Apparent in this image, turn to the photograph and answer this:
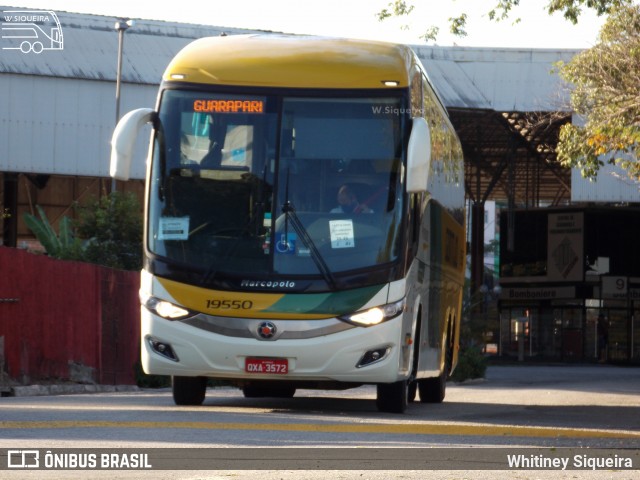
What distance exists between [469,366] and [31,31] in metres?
→ 20.1

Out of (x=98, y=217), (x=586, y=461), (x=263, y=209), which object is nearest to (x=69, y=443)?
(x=586, y=461)

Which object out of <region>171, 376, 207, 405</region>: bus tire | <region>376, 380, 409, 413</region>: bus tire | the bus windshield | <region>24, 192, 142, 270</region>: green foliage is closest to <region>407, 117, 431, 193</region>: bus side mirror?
the bus windshield

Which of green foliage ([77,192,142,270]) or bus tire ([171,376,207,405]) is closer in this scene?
bus tire ([171,376,207,405])

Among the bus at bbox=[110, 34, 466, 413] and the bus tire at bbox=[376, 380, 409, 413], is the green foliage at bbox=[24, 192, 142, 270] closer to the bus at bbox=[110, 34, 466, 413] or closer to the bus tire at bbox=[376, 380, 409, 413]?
the bus tire at bbox=[376, 380, 409, 413]

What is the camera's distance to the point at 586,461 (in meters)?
10.3

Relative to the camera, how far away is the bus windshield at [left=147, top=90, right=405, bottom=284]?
14.8 meters

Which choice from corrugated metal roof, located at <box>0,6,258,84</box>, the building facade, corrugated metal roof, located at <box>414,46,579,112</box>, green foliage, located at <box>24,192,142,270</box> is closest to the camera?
green foliage, located at <box>24,192,142,270</box>

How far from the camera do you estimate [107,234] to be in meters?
35.8

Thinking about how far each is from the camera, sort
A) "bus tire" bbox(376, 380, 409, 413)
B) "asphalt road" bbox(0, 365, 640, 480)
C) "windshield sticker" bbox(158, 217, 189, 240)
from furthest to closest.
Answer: "bus tire" bbox(376, 380, 409, 413)
"windshield sticker" bbox(158, 217, 189, 240)
"asphalt road" bbox(0, 365, 640, 480)

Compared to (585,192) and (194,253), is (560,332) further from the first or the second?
(194,253)

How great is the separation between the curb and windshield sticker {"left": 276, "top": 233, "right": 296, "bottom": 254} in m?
6.75

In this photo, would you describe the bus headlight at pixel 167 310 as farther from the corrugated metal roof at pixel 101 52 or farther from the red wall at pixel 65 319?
the corrugated metal roof at pixel 101 52

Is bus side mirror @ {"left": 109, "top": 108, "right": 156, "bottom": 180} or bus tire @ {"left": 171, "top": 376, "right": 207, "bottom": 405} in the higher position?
bus side mirror @ {"left": 109, "top": 108, "right": 156, "bottom": 180}

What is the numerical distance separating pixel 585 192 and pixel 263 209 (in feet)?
113
